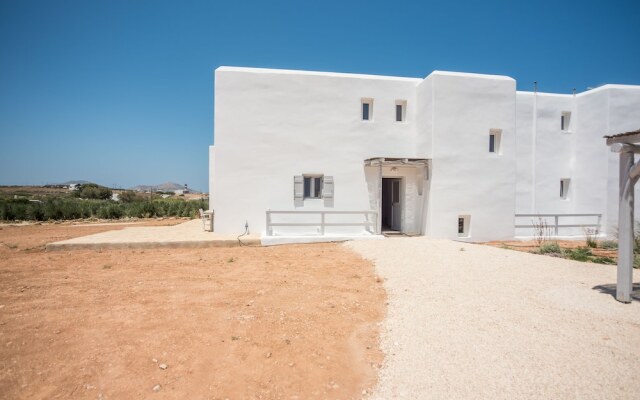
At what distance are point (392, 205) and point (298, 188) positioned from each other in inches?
167

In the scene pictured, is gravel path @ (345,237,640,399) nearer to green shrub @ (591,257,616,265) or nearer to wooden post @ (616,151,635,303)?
wooden post @ (616,151,635,303)

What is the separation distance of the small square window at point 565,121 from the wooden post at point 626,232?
11458mm

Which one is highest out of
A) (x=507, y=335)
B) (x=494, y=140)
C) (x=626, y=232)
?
(x=494, y=140)

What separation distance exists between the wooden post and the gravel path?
0.25m

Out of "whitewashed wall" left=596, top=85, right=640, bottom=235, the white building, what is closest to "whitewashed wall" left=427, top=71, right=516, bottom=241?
the white building

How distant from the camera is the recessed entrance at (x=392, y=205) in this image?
1383 cm

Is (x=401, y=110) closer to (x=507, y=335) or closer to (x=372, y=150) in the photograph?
(x=372, y=150)

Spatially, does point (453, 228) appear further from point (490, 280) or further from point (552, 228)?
point (490, 280)

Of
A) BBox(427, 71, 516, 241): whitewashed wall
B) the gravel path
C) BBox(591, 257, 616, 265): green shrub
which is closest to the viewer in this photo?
the gravel path

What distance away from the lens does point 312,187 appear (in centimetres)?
1301

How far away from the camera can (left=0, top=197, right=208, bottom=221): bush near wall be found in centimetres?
2053

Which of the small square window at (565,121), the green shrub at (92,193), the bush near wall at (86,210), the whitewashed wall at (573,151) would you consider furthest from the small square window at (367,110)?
the green shrub at (92,193)

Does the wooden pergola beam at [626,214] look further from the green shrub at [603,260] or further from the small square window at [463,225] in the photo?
the small square window at [463,225]

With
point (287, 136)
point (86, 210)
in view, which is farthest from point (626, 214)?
point (86, 210)
